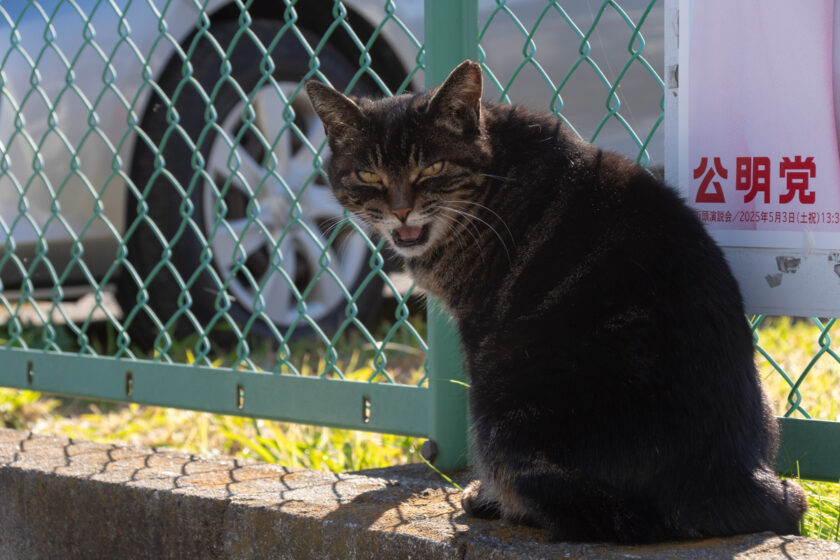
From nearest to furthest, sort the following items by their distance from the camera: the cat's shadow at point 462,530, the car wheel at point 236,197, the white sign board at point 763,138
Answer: the cat's shadow at point 462,530
the white sign board at point 763,138
the car wheel at point 236,197

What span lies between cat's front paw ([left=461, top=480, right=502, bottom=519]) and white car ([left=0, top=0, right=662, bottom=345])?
3.06ft

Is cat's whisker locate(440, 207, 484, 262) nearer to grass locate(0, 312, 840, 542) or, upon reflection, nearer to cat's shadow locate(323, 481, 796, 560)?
cat's shadow locate(323, 481, 796, 560)

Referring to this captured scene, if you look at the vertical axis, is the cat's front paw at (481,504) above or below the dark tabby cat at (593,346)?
below

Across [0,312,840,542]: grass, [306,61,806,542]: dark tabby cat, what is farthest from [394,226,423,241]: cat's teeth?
[0,312,840,542]: grass

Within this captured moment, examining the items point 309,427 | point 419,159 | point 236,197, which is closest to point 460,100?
point 419,159

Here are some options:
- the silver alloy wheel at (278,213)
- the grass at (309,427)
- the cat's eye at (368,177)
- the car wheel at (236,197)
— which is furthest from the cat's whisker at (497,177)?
the silver alloy wheel at (278,213)

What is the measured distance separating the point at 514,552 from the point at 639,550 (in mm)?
207

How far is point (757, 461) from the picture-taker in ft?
5.27

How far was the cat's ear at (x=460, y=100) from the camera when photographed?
1.92 metres

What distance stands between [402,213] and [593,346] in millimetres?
585

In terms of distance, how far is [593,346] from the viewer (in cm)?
163

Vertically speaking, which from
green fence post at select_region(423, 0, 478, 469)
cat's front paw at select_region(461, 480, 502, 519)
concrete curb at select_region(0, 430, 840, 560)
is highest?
green fence post at select_region(423, 0, 478, 469)

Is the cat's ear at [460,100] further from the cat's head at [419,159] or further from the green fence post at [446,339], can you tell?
the green fence post at [446,339]

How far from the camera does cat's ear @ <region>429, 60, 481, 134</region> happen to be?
1.92m
